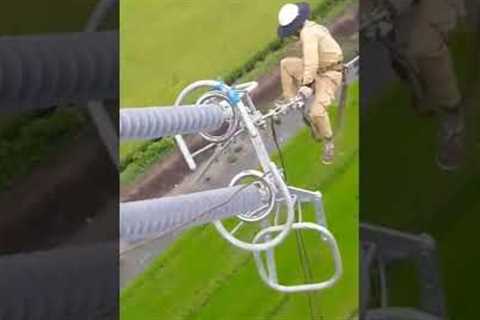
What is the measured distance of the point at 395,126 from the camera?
1.60 meters

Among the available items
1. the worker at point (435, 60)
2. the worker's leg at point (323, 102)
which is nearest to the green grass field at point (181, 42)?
the worker's leg at point (323, 102)

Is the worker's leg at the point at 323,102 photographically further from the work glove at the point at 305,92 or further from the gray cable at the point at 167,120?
the gray cable at the point at 167,120

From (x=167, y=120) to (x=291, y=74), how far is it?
239 mm

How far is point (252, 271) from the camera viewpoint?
1.48 metres

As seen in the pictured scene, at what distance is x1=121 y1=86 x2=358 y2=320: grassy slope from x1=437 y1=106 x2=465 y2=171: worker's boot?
19 centimetres

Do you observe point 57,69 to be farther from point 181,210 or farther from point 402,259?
point 402,259

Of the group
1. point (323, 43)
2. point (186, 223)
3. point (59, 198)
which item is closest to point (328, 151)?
point (323, 43)

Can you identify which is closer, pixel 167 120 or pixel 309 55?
pixel 167 120

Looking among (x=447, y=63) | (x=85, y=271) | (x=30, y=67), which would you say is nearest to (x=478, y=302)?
(x=447, y=63)

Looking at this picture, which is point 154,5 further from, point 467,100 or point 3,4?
point 467,100

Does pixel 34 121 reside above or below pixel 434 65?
above

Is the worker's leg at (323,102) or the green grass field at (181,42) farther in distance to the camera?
the worker's leg at (323,102)

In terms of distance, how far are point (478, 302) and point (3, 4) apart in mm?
1005

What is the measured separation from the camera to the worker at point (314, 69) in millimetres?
1479
